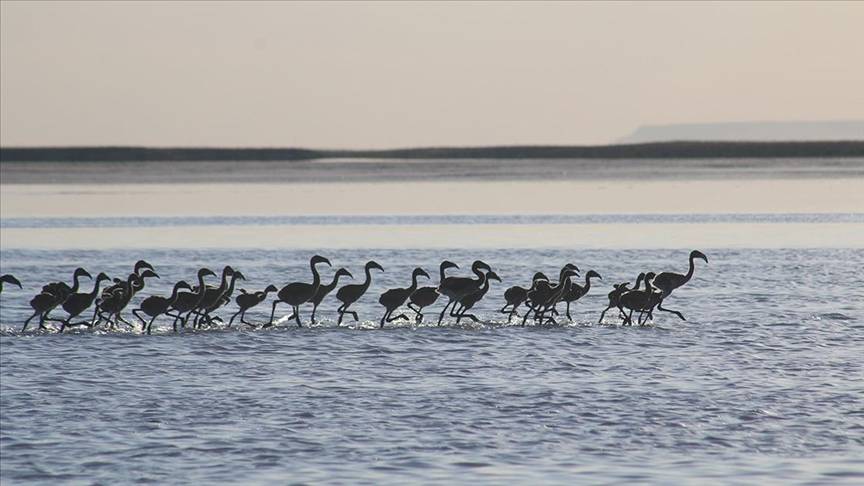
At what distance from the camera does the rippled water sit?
13.7 metres

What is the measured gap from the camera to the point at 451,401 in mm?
16938

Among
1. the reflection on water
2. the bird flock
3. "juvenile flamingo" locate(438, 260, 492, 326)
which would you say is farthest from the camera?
the reflection on water

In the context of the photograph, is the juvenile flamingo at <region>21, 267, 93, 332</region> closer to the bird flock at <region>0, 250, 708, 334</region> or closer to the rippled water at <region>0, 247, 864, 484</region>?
the bird flock at <region>0, 250, 708, 334</region>

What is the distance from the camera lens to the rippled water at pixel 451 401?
13734mm

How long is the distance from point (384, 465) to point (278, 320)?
42.4 feet

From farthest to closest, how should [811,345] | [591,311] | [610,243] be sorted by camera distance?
[610,243] < [591,311] < [811,345]

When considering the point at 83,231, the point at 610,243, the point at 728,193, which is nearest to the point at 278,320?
the point at 610,243

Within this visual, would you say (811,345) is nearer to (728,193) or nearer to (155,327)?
(155,327)

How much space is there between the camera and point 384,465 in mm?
13750

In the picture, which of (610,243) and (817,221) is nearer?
(610,243)

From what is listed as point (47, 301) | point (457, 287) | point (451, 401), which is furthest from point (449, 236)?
point (451, 401)

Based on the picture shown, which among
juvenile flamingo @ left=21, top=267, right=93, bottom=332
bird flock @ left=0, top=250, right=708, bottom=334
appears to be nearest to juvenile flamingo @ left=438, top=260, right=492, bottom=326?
bird flock @ left=0, top=250, right=708, bottom=334

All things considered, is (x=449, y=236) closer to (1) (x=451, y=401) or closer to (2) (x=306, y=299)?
(2) (x=306, y=299)

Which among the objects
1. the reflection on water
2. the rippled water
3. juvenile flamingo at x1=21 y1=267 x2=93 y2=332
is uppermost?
juvenile flamingo at x1=21 y1=267 x2=93 y2=332
